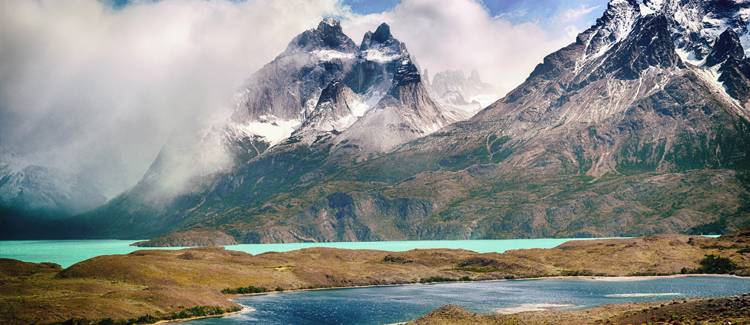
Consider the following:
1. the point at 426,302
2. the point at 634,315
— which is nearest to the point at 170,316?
the point at 426,302

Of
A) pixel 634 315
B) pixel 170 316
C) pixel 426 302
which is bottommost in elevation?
pixel 170 316

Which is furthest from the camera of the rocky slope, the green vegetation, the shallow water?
the shallow water

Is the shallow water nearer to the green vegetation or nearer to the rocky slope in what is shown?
the green vegetation

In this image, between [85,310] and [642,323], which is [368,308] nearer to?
Result: [85,310]

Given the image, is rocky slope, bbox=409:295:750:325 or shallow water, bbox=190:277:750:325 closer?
rocky slope, bbox=409:295:750:325

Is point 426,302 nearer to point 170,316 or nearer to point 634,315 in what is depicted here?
point 170,316

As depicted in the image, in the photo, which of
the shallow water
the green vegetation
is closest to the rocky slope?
the shallow water

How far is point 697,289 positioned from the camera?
18038 cm

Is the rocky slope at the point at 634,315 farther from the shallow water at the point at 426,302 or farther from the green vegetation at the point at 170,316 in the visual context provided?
the green vegetation at the point at 170,316

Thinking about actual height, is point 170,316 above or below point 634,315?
below

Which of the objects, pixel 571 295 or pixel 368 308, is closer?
pixel 368 308

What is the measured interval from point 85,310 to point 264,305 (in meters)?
46.7

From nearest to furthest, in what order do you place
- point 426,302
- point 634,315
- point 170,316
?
point 634,315 → point 170,316 → point 426,302

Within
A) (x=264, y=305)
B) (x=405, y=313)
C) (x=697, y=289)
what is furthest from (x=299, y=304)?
(x=697, y=289)
